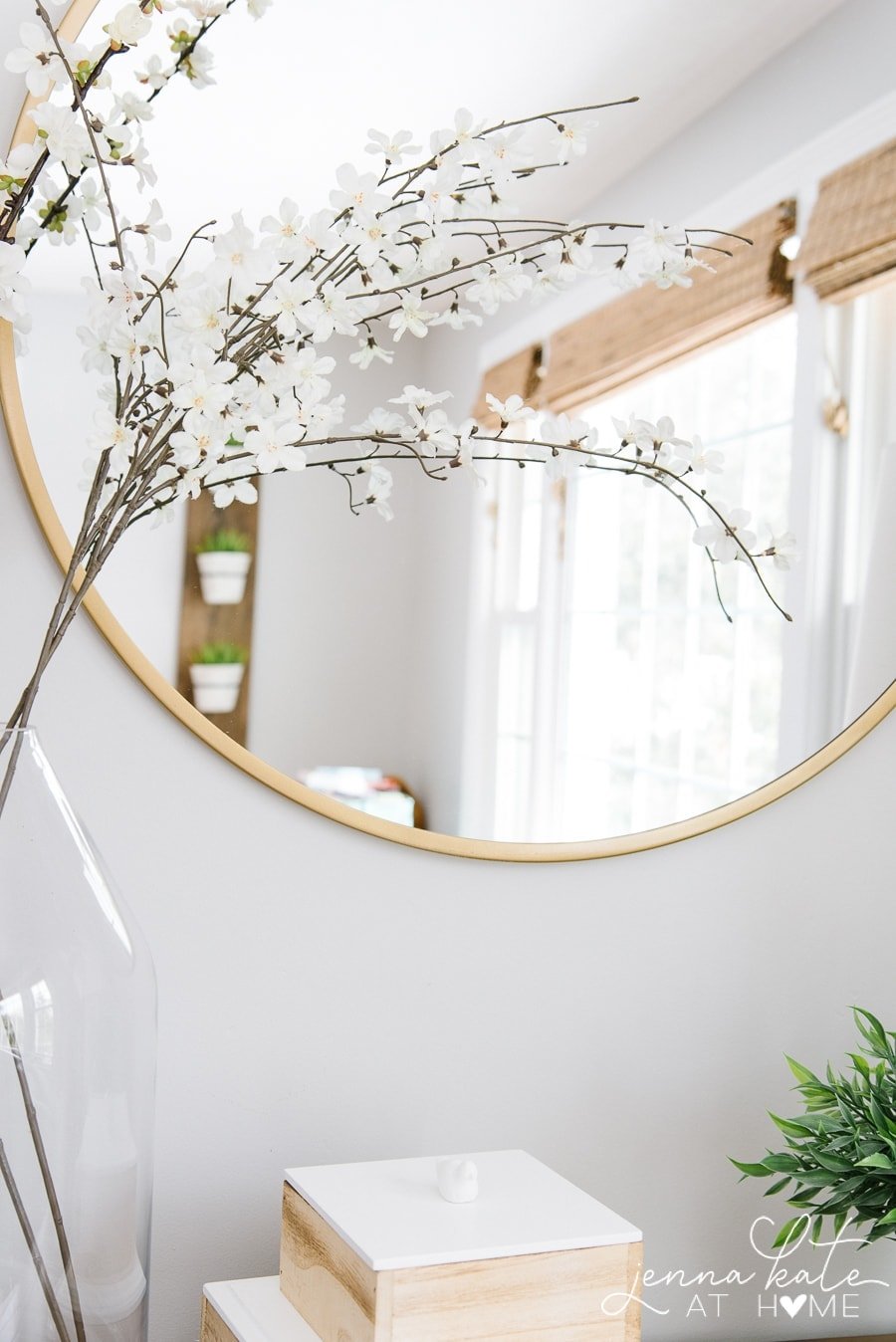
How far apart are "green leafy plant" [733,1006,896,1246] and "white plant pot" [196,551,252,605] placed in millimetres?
626

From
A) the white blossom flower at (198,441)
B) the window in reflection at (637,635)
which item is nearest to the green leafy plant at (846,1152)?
the window in reflection at (637,635)

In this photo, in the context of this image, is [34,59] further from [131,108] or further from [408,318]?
[408,318]

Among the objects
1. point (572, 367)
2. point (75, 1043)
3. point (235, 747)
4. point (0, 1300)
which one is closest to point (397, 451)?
point (572, 367)

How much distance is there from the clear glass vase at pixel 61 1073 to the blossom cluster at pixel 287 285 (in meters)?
0.25

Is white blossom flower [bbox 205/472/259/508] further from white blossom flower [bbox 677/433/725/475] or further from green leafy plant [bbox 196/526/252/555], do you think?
white blossom flower [bbox 677/433/725/475]

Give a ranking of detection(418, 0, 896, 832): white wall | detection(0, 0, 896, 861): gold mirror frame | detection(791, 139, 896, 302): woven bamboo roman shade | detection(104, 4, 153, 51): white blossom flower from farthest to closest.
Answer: detection(791, 139, 896, 302): woven bamboo roman shade, detection(418, 0, 896, 832): white wall, detection(0, 0, 896, 861): gold mirror frame, detection(104, 4, 153, 51): white blossom flower

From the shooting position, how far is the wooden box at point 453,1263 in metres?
0.79

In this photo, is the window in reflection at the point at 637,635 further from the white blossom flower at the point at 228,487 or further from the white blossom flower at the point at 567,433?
the white blossom flower at the point at 228,487

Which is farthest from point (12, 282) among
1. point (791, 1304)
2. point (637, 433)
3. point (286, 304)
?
point (791, 1304)

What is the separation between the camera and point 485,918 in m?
1.13

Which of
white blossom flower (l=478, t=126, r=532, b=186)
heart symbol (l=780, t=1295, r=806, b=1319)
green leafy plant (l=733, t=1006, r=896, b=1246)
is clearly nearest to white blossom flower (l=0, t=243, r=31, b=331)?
white blossom flower (l=478, t=126, r=532, b=186)

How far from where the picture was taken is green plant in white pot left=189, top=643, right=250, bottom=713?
1006 millimetres

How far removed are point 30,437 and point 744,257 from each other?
2.22 ft

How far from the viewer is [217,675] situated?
3.32 ft
